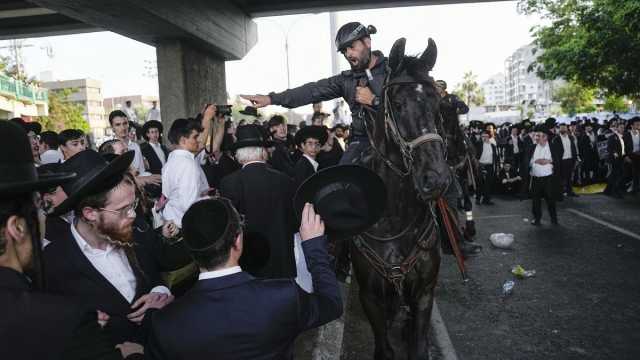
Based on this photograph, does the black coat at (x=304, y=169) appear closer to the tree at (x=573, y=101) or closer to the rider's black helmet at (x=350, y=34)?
the rider's black helmet at (x=350, y=34)

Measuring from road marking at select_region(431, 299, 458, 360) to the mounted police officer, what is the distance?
2391 millimetres

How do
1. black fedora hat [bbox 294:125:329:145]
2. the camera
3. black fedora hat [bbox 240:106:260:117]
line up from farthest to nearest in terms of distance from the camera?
black fedora hat [bbox 294:125:329:145] → the camera → black fedora hat [bbox 240:106:260:117]

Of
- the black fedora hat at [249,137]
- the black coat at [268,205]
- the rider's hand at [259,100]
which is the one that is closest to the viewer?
the rider's hand at [259,100]

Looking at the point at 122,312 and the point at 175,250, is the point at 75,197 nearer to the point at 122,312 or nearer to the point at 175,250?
the point at 122,312

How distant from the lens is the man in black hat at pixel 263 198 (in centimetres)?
472

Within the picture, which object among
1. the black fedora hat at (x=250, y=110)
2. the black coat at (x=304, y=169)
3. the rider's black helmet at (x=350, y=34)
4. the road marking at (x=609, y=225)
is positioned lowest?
the road marking at (x=609, y=225)

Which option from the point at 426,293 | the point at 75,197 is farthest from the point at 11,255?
the point at 426,293

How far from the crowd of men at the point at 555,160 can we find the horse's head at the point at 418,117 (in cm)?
892

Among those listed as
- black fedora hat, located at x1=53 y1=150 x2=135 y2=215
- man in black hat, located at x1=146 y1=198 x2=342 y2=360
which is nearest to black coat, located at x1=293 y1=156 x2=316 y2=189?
black fedora hat, located at x1=53 y1=150 x2=135 y2=215

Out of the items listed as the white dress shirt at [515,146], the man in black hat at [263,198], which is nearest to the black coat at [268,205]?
the man in black hat at [263,198]

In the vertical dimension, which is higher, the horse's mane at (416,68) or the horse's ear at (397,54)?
the horse's ear at (397,54)

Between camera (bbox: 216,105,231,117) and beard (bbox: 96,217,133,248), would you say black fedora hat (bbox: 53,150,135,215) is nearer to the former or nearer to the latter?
beard (bbox: 96,217,133,248)

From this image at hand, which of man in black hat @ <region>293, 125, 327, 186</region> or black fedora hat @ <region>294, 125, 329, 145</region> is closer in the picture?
man in black hat @ <region>293, 125, 327, 186</region>

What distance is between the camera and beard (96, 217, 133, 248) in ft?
8.30
